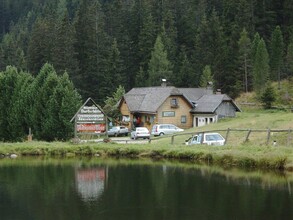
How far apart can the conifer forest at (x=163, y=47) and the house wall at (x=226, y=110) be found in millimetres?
12881

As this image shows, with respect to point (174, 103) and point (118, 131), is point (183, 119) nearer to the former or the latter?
point (174, 103)

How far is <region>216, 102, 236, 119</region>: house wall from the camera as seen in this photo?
6341cm

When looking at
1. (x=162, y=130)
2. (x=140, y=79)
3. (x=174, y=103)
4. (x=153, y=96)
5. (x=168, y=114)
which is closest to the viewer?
(x=162, y=130)

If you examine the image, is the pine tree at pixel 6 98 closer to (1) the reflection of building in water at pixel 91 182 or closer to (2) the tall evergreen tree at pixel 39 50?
(1) the reflection of building in water at pixel 91 182

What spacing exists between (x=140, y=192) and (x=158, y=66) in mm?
66158

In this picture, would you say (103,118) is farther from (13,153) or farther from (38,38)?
(38,38)

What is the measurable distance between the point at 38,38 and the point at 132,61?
18647 mm

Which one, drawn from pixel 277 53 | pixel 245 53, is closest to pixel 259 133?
pixel 245 53

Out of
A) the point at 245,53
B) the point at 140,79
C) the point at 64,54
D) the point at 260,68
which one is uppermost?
the point at 64,54

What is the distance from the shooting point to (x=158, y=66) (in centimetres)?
8712

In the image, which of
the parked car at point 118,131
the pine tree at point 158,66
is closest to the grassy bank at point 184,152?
the parked car at point 118,131

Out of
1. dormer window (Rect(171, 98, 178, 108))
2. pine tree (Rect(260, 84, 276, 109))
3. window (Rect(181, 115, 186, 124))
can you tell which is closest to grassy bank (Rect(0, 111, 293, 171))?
dormer window (Rect(171, 98, 178, 108))

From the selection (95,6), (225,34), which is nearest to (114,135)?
(225,34)

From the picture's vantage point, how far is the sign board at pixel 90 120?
42656 millimetres
